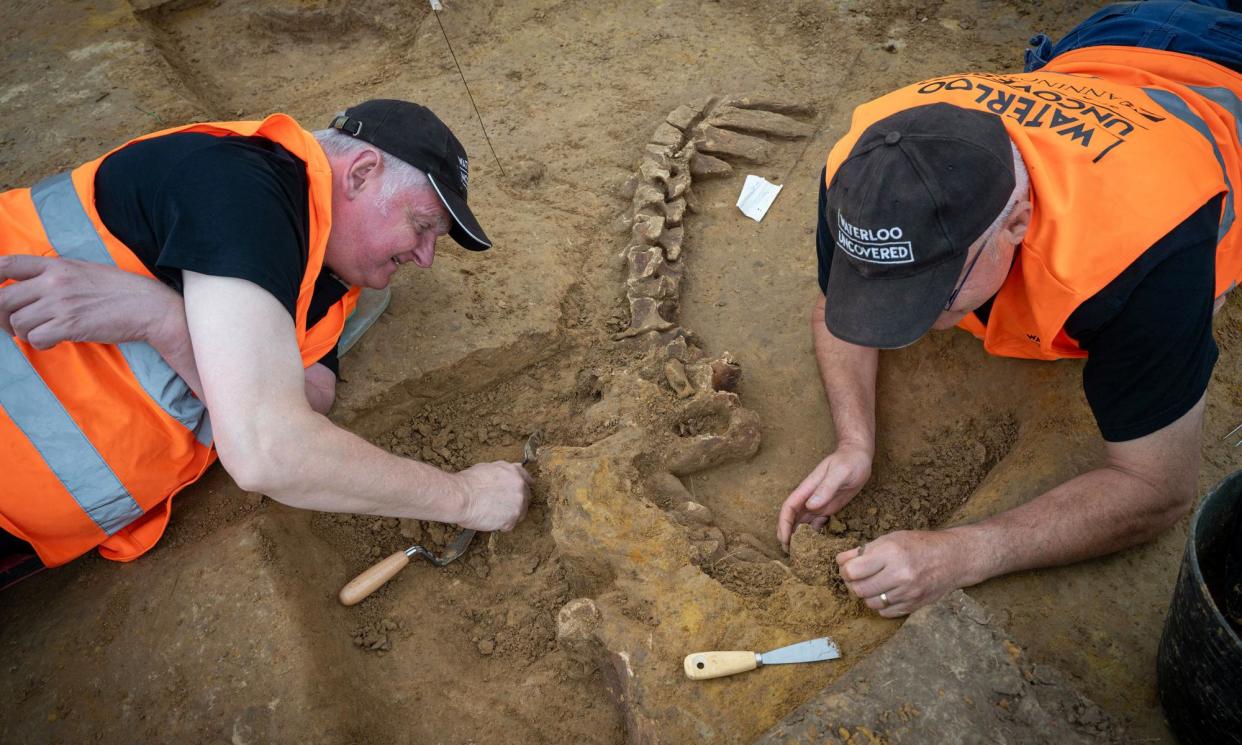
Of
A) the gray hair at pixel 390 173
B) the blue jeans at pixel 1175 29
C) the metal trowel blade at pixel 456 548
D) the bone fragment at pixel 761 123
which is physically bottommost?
the metal trowel blade at pixel 456 548

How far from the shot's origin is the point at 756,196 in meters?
3.85

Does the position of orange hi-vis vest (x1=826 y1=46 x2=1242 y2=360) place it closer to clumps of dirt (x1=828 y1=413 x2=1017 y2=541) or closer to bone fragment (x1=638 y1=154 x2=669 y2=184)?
clumps of dirt (x1=828 y1=413 x2=1017 y2=541)

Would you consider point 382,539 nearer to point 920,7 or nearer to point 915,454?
point 915,454

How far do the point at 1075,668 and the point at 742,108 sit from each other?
10.1ft

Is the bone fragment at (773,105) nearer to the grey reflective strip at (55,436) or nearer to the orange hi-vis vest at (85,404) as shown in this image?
the orange hi-vis vest at (85,404)

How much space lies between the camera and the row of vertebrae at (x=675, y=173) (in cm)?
336

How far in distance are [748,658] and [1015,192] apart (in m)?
1.31

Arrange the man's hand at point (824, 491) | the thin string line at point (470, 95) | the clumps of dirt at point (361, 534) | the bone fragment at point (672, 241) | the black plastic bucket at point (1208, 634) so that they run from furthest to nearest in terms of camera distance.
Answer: the thin string line at point (470, 95) < the bone fragment at point (672, 241) < the clumps of dirt at point (361, 534) < the man's hand at point (824, 491) < the black plastic bucket at point (1208, 634)

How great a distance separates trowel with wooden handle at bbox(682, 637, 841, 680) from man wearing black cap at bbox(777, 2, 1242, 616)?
0.19 m

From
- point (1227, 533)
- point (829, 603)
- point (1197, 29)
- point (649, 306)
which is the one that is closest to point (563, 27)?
point (649, 306)

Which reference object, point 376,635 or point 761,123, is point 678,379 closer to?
point 376,635

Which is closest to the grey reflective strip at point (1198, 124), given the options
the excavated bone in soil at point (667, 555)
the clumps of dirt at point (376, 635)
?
the excavated bone in soil at point (667, 555)

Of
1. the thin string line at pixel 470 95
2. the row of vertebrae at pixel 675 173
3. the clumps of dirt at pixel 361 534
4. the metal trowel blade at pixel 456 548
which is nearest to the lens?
the metal trowel blade at pixel 456 548

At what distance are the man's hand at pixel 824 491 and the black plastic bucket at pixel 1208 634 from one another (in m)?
0.87
